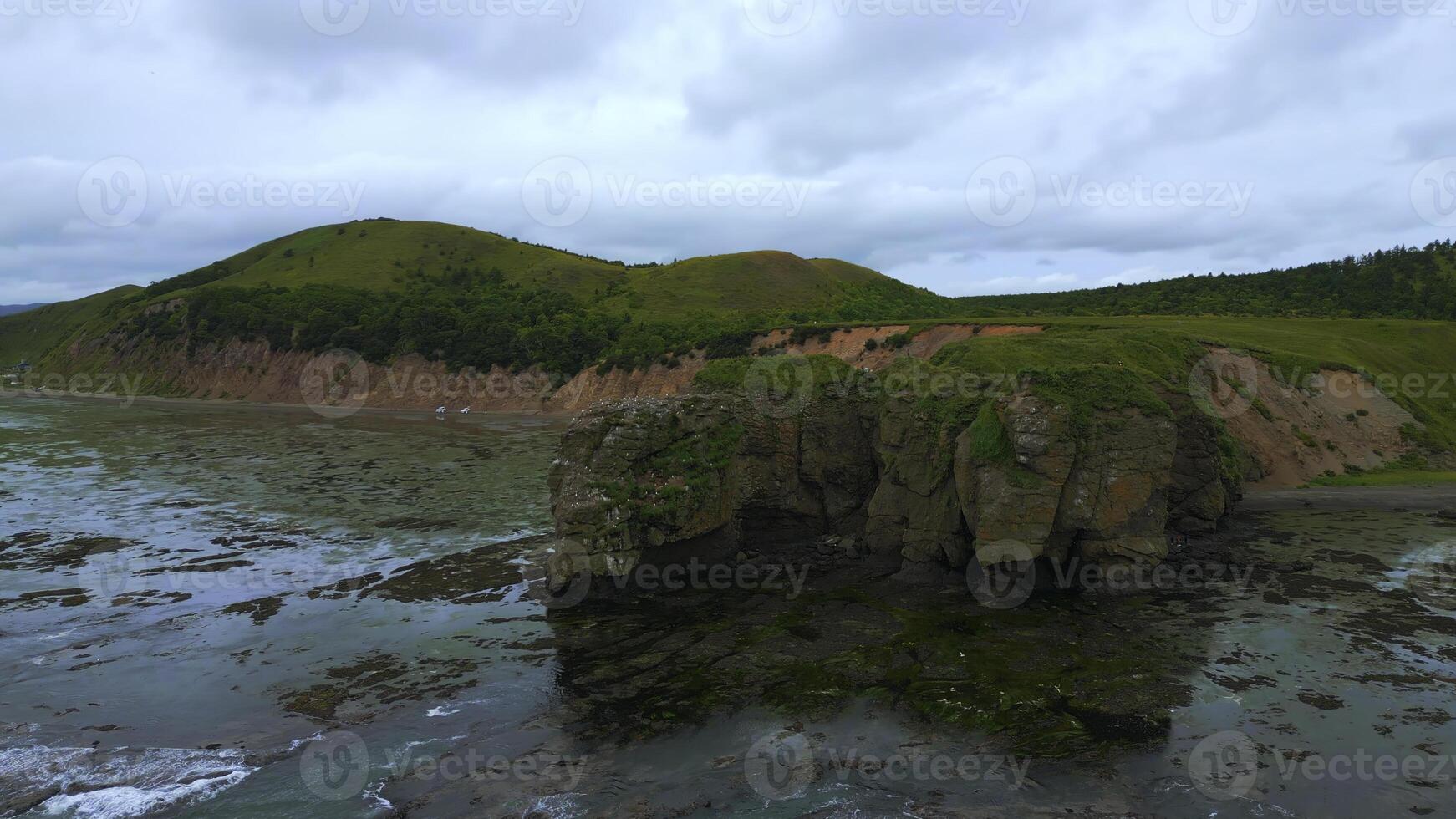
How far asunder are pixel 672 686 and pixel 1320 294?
101 metres

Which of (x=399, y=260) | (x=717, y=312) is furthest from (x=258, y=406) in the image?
(x=399, y=260)

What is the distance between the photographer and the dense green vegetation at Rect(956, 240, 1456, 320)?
260ft

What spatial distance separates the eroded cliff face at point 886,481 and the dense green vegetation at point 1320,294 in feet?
185

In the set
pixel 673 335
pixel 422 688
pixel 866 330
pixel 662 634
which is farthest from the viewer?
pixel 673 335

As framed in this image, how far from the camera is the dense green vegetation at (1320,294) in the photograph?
7938 cm

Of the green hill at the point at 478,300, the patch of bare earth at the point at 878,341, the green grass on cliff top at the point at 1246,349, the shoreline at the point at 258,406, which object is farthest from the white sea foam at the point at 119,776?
the green hill at the point at 478,300

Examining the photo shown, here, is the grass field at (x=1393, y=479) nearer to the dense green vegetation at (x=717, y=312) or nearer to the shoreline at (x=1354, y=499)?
the shoreline at (x=1354, y=499)

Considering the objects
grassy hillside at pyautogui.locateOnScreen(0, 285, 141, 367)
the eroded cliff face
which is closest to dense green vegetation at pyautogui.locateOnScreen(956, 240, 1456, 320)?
the eroded cliff face

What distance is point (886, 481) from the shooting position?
26.0m

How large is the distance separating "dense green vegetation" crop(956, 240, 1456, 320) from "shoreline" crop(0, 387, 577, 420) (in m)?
50.3

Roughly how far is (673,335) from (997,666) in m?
76.4

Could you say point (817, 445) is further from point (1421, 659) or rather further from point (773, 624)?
point (1421, 659)

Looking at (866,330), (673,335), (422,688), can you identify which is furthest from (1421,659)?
(673,335)

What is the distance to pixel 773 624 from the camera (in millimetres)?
20328
